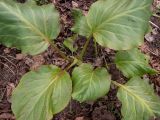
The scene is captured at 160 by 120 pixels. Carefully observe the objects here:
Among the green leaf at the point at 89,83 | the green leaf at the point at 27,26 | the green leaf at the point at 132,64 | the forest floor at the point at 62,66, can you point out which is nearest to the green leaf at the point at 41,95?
the green leaf at the point at 89,83

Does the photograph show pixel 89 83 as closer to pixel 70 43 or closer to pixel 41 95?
pixel 41 95

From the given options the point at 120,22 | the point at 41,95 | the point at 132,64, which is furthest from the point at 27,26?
the point at 132,64

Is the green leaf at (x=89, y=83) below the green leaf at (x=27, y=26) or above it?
below

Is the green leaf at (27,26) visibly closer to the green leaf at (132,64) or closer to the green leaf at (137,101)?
the green leaf at (132,64)

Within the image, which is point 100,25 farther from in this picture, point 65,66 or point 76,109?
point 76,109

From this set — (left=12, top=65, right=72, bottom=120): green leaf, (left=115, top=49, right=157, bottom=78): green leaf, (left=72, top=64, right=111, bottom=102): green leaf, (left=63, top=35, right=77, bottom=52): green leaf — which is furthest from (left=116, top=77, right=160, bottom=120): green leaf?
(left=63, top=35, right=77, bottom=52): green leaf
